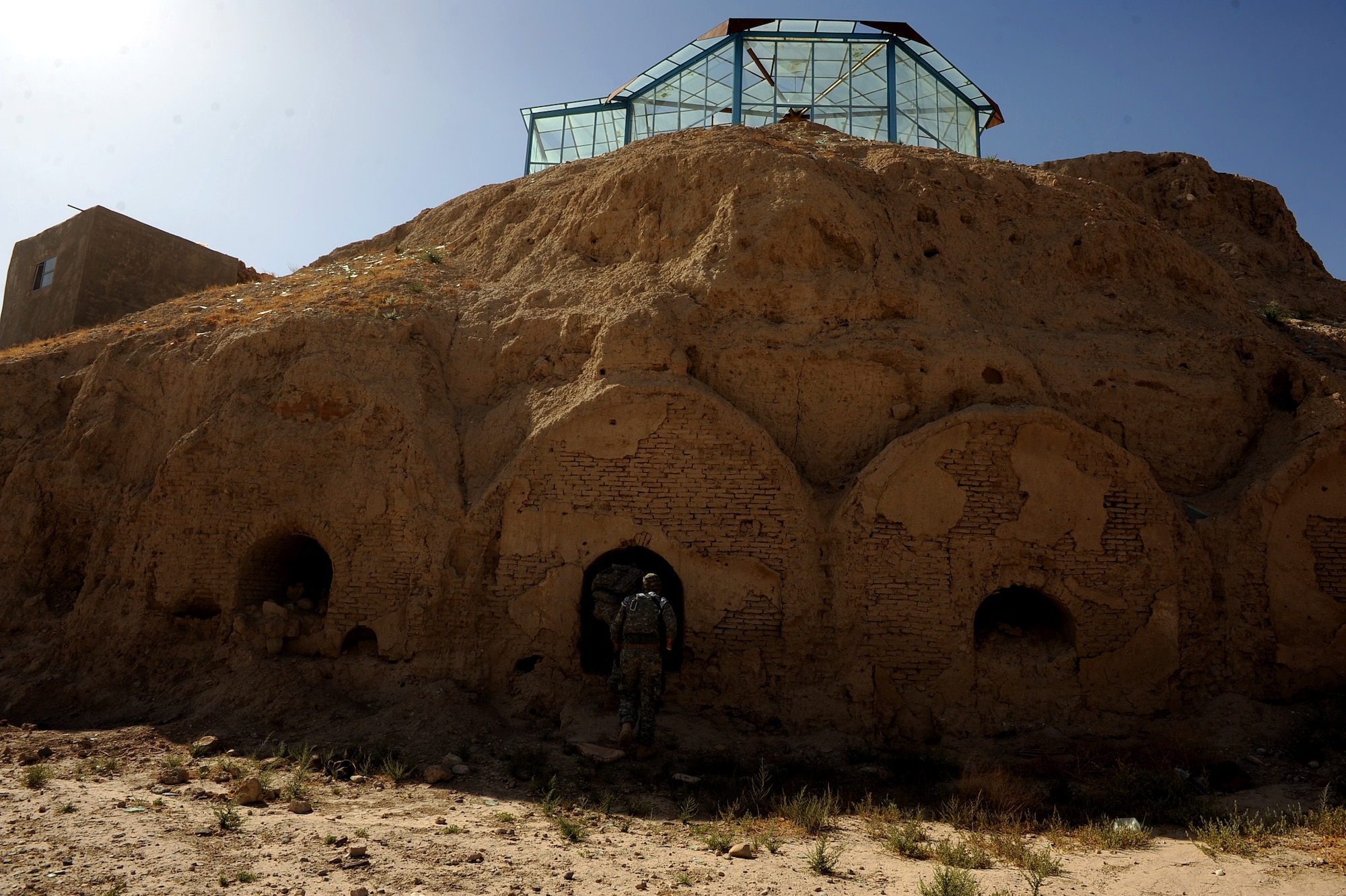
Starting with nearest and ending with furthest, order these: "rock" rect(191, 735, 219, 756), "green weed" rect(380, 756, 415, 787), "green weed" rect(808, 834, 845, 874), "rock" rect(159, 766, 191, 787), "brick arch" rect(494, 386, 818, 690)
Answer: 1. "green weed" rect(808, 834, 845, 874)
2. "rock" rect(159, 766, 191, 787)
3. "green weed" rect(380, 756, 415, 787)
4. "rock" rect(191, 735, 219, 756)
5. "brick arch" rect(494, 386, 818, 690)

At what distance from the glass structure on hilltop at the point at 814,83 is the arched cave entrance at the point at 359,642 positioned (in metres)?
13.9

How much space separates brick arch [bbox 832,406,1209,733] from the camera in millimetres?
8352

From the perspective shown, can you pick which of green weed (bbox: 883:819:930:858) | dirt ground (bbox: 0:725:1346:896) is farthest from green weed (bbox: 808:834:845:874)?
green weed (bbox: 883:819:930:858)

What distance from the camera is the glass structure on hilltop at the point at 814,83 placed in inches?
761

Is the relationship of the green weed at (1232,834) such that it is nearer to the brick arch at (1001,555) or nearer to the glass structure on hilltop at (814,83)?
the brick arch at (1001,555)

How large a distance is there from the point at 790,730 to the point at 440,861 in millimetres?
4053

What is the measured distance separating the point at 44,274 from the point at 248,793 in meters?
14.2


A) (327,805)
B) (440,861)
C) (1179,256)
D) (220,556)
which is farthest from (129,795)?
(1179,256)

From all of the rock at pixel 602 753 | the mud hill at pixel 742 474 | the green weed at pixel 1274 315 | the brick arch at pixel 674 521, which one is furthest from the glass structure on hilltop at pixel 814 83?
the rock at pixel 602 753

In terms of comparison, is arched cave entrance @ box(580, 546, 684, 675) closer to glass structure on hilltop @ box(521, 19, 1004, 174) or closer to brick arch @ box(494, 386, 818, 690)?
brick arch @ box(494, 386, 818, 690)

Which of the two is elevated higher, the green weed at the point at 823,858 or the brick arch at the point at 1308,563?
the brick arch at the point at 1308,563

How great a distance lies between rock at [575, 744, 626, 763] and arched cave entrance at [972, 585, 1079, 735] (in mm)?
3633

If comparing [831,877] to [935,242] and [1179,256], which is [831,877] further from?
[1179,256]

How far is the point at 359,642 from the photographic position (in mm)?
9133
